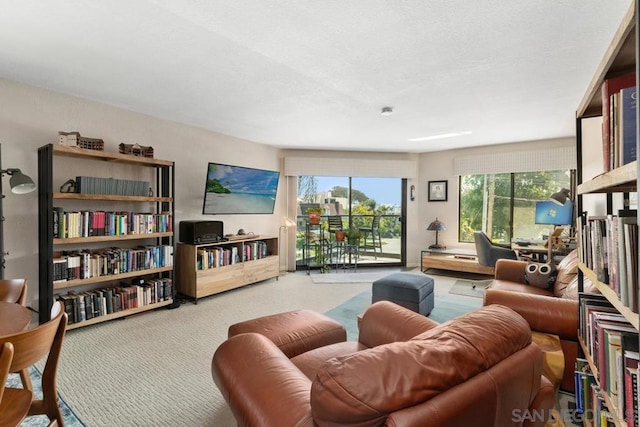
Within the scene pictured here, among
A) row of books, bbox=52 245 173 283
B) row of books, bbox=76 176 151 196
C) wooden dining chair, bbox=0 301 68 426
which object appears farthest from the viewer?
row of books, bbox=76 176 151 196

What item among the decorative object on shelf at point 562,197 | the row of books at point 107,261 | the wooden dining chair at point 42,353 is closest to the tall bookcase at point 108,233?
the row of books at point 107,261

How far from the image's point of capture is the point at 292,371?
121 centimetres

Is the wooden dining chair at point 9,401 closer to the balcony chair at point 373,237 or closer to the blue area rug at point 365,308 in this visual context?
the blue area rug at point 365,308

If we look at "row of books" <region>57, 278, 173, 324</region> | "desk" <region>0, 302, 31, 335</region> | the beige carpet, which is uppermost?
"desk" <region>0, 302, 31, 335</region>

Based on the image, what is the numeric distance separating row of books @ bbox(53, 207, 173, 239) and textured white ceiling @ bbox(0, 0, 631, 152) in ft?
4.08

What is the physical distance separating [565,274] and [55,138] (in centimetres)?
511

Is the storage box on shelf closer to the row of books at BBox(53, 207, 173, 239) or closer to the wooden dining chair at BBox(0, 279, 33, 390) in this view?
the row of books at BBox(53, 207, 173, 239)

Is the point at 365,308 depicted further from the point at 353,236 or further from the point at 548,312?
the point at 353,236

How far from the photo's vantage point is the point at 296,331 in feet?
6.26

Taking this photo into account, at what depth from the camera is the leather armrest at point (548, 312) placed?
199cm

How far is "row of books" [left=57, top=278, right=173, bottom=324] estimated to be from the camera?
3.04 meters

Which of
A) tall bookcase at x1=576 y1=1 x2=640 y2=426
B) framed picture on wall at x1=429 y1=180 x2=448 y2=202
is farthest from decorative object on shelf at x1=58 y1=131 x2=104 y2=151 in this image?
framed picture on wall at x1=429 y1=180 x2=448 y2=202

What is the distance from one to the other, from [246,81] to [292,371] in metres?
2.55

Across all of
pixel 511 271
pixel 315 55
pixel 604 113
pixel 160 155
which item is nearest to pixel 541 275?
pixel 511 271
